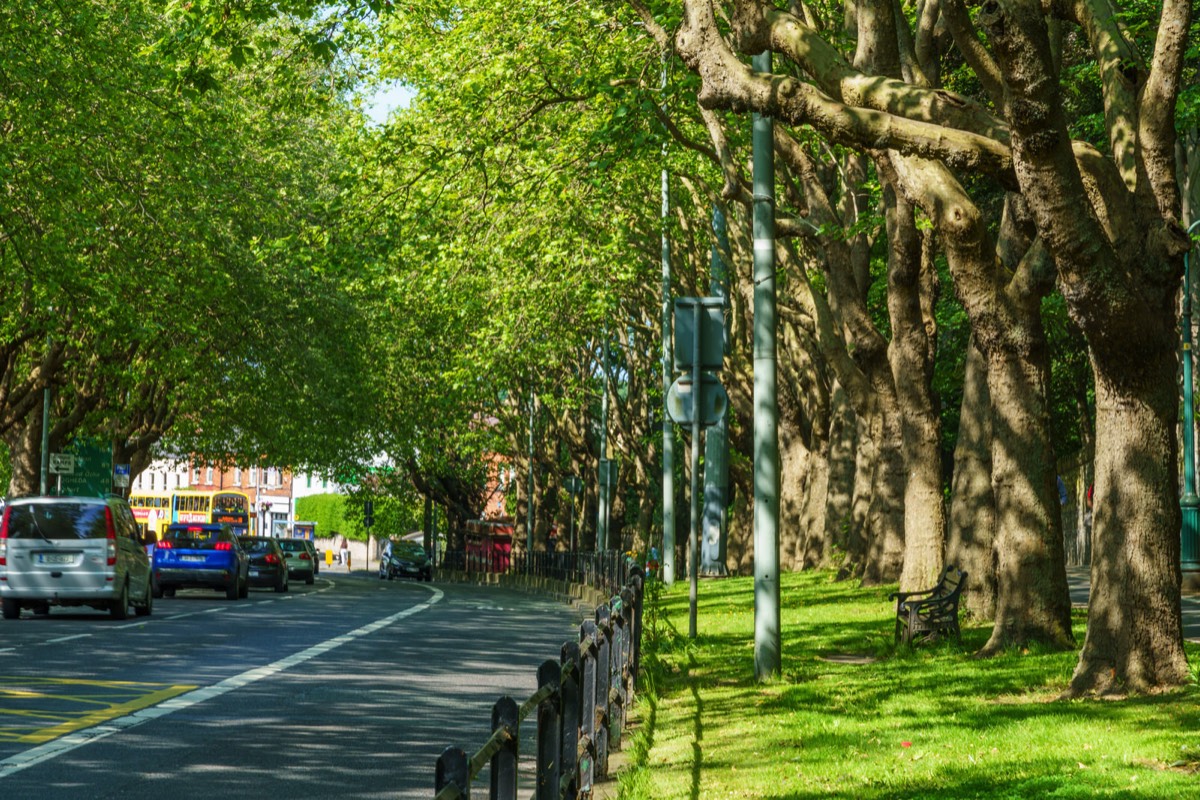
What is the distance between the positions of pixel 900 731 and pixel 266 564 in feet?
108

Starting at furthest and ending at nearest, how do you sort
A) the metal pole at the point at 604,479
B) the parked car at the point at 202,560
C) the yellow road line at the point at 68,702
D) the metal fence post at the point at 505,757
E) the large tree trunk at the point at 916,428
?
the metal pole at the point at 604,479, the parked car at the point at 202,560, the large tree trunk at the point at 916,428, the yellow road line at the point at 68,702, the metal fence post at the point at 505,757

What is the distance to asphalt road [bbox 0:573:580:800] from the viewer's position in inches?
375

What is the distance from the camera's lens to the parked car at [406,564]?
74.9 meters

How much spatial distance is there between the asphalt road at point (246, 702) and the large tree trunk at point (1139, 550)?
392 cm

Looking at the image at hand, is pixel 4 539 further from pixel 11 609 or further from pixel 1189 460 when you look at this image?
pixel 1189 460

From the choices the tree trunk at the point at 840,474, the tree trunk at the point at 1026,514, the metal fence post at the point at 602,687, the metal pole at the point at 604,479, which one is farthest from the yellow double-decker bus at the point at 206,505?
the metal fence post at the point at 602,687

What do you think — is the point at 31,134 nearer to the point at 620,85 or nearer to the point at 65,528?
the point at 65,528

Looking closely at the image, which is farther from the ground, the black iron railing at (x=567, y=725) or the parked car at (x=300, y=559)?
the parked car at (x=300, y=559)

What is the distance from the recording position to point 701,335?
57.3 ft

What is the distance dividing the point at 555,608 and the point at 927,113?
2204 cm

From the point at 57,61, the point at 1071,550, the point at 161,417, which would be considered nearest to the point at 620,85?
the point at 57,61

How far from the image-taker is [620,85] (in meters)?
23.3

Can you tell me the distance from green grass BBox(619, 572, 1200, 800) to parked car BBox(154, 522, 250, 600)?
19.5 metres

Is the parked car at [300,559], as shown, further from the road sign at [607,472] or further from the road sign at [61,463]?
the road sign at [607,472]
